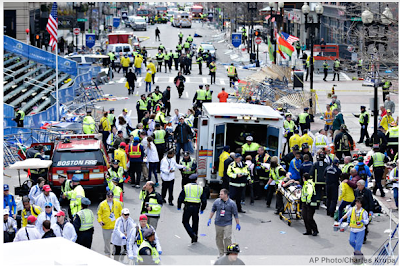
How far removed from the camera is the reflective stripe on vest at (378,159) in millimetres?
19141

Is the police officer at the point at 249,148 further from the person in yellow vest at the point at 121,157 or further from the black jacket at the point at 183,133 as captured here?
the black jacket at the point at 183,133

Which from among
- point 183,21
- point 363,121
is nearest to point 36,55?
point 363,121

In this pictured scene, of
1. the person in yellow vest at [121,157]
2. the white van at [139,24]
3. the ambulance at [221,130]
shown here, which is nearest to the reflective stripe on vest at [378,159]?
the ambulance at [221,130]

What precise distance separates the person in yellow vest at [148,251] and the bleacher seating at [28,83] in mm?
18471

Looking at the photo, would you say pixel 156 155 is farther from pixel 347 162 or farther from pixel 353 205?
pixel 353 205

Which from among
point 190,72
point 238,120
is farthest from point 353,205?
point 190,72

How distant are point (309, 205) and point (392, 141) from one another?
7.44m

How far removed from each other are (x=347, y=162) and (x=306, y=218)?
8.36 ft

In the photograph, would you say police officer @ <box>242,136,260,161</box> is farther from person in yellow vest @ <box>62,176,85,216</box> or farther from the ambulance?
person in yellow vest @ <box>62,176,85,216</box>

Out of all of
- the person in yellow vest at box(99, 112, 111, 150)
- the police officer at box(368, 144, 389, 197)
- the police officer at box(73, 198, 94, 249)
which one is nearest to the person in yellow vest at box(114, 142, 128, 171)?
the person in yellow vest at box(99, 112, 111, 150)

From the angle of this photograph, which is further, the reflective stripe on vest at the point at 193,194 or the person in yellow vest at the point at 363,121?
the person in yellow vest at the point at 363,121

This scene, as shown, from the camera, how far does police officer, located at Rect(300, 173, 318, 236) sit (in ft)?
51.9

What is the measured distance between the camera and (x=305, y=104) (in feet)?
104

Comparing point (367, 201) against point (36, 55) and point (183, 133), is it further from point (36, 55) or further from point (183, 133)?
point (36, 55)
